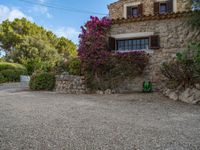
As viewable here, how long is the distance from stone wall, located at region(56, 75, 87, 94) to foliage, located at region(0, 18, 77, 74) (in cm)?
872

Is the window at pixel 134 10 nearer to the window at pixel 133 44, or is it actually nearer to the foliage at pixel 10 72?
the window at pixel 133 44

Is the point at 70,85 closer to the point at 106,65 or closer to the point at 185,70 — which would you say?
the point at 106,65

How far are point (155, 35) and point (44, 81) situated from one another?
6287mm

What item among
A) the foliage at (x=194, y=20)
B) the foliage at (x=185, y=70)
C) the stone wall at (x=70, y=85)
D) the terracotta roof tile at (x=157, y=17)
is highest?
the terracotta roof tile at (x=157, y=17)

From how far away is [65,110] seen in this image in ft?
21.5

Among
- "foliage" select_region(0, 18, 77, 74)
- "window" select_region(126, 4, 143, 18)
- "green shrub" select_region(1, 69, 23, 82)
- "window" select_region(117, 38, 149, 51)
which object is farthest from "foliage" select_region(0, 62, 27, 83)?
"window" select_region(117, 38, 149, 51)

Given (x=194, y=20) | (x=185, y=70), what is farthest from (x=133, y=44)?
(x=185, y=70)

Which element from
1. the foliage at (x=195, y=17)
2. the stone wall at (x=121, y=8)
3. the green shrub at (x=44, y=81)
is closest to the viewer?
the foliage at (x=195, y=17)

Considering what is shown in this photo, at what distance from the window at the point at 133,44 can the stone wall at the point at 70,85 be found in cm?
304

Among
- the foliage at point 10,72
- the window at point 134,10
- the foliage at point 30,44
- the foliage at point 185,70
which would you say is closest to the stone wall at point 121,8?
the window at point 134,10

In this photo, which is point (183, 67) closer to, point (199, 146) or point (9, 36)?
point (199, 146)

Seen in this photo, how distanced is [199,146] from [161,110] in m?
3.22

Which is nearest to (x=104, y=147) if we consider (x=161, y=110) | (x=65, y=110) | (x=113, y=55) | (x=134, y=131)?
(x=134, y=131)

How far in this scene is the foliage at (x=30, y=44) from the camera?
26.6m
